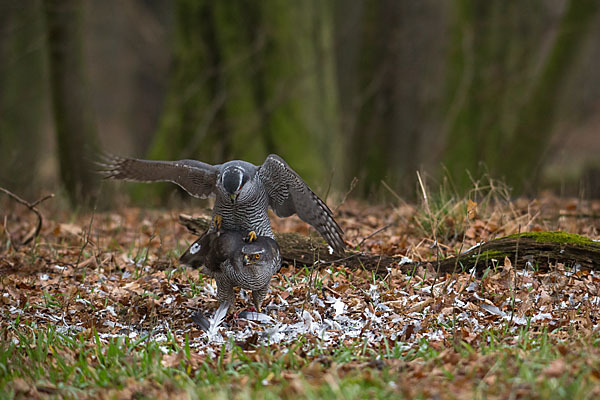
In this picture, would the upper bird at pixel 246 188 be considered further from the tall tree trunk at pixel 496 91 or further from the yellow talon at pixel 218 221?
the tall tree trunk at pixel 496 91

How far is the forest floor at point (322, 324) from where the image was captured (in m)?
3.38

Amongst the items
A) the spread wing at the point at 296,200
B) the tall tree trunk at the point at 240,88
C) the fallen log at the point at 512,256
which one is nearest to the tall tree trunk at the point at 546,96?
the tall tree trunk at the point at 240,88

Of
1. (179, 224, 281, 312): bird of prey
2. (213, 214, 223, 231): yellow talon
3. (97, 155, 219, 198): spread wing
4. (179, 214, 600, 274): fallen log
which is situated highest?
(97, 155, 219, 198): spread wing

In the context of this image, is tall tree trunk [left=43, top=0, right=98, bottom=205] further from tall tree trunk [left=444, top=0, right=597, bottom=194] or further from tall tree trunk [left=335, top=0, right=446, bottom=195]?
tall tree trunk [left=444, top=0, right=597, bottom=194]

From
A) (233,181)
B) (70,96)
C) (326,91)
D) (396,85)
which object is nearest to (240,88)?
(326,91)

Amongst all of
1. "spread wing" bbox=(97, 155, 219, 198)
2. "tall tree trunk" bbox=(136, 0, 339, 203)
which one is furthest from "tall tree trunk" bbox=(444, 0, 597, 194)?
"spread wing" bbox=(97, 155, 219, 198)

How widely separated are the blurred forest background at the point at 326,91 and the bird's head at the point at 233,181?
2955 millimetres

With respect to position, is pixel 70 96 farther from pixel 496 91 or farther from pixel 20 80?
pixel 496 91

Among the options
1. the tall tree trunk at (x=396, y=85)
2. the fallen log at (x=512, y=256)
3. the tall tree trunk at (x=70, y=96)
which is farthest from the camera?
the tall tree trunk at (x=396, y=85)

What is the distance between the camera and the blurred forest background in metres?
9.90

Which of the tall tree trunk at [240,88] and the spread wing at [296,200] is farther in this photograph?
the tall tree trunk at [240,88]

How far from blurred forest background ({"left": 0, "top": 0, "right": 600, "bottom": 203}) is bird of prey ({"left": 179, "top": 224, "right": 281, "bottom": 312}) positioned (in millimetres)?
2700

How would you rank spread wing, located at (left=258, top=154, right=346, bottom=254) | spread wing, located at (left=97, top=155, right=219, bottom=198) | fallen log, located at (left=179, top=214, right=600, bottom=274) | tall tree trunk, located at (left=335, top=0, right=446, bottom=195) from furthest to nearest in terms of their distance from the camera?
1. tall tree trunk, located at (left=335, top=0, right=446, bottom=195)
2. fallen log, located at (left=179, top=214, right=600, bottom=274)
3. spread wing, located at (left=97, top=155, right=219, bottom=198)
4. spread wing, located at (left=258, top=154, right=346, bottom=254)

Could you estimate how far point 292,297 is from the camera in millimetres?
5117
